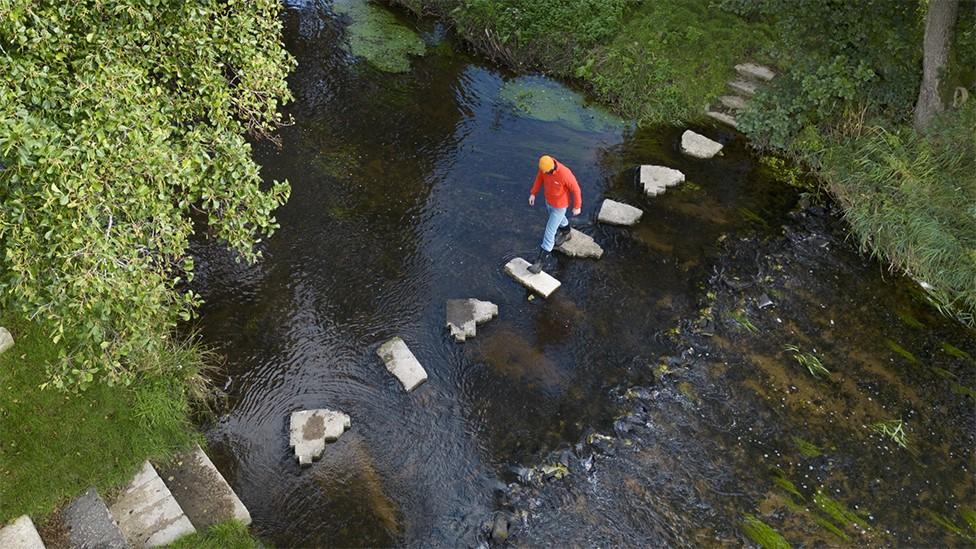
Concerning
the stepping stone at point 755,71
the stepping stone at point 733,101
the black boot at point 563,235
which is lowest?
the black boot at point 563,235

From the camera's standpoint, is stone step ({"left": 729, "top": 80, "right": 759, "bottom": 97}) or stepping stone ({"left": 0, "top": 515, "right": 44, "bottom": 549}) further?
stone step ({"left": 729, "top": 80, "right": 759, "bottom": 97})

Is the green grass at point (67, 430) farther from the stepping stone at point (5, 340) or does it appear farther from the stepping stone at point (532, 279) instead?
the stepping stone at point (532, 279)

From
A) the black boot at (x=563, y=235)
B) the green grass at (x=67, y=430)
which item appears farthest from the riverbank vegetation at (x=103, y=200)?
the black boot at (x=563, y=235)

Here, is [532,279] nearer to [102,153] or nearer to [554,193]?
[554,193]

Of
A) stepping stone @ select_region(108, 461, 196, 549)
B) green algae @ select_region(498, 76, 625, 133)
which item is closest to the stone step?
green algae @ select_region(498, 76, 625, 133)

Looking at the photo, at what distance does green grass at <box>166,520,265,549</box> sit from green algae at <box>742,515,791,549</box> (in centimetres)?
583

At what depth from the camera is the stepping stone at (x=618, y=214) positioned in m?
11.9

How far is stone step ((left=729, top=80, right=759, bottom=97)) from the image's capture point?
47.6 ft

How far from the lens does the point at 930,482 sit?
8.36m

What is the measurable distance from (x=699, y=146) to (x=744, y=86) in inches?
89.5

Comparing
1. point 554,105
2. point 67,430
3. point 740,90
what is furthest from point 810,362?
point 67,430

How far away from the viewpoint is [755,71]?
1466 cm

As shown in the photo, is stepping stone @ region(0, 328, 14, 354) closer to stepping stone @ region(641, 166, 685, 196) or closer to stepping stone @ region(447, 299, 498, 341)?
stepping stone @ region(447, 299, 498, 341)

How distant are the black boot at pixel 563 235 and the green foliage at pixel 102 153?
592 cm
